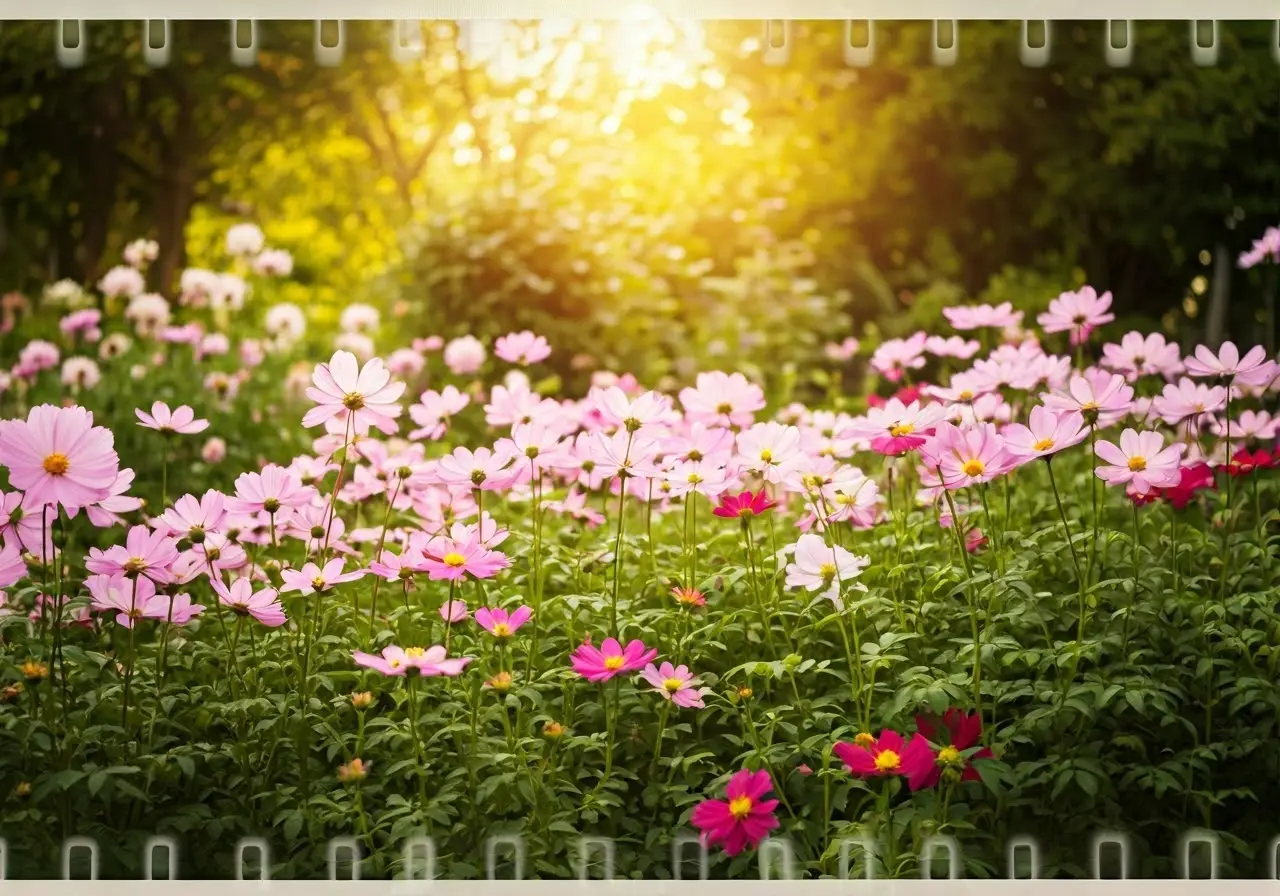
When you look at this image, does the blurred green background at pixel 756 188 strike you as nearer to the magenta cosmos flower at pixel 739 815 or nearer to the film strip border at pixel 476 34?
the film strip border at pixel 476 34

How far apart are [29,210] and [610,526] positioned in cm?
294

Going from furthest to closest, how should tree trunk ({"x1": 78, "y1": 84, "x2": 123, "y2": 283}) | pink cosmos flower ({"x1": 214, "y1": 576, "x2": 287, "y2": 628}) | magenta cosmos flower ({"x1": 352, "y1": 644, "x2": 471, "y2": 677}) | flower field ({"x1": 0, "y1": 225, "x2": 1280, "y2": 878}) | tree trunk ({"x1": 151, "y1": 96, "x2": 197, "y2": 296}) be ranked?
tree trunk ({"x1": 151, "y1": 96, "x2": 197, "y2": 296}), tree trunk ({"x1": 78, "y1": 84, "x2": 123, "y2": 283}), pink cosmos flower ({"x1": 214, "y1": 576, "x2": 287, "y2": 628}), flower field ({"x1": 0, "y1": 225, "x2": 1280, "y2": 878}), magenta cosmos flower ({"x1": 352, "y1": 644, "x2": 471, "y2": 677})

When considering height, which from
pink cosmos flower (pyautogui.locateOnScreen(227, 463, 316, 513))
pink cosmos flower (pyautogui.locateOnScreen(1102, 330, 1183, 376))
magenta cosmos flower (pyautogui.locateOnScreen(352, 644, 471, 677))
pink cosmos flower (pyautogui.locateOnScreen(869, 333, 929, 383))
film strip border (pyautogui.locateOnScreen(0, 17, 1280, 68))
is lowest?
magenta cosmos flower (pyautogui.locateOnScreen(352, 644, 471, 677))

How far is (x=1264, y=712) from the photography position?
1851mm

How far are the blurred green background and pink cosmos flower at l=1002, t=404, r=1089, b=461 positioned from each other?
98cm

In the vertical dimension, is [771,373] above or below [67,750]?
above

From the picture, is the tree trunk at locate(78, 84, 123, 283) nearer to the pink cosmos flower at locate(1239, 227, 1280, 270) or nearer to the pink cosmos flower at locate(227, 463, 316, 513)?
the pink cosmos flower at locate(227, 463, 316, 513)

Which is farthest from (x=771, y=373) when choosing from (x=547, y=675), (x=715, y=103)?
(x=547, y=675)

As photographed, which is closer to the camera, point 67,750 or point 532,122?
point 67,750

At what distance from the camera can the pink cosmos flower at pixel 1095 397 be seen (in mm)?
1766

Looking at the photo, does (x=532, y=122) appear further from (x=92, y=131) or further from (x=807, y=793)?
(x=807, y=793)

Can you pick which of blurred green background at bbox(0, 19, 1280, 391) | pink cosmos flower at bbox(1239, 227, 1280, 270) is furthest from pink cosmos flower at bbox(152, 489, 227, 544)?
pink cosmos flower at bbox(1239, 227, 1280, 270)

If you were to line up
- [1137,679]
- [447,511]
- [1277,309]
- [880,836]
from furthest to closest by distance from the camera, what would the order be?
[1277,309] < [447,511] < [1137,679] < [880,836]

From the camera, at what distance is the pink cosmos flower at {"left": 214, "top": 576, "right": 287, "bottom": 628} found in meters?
1.72
